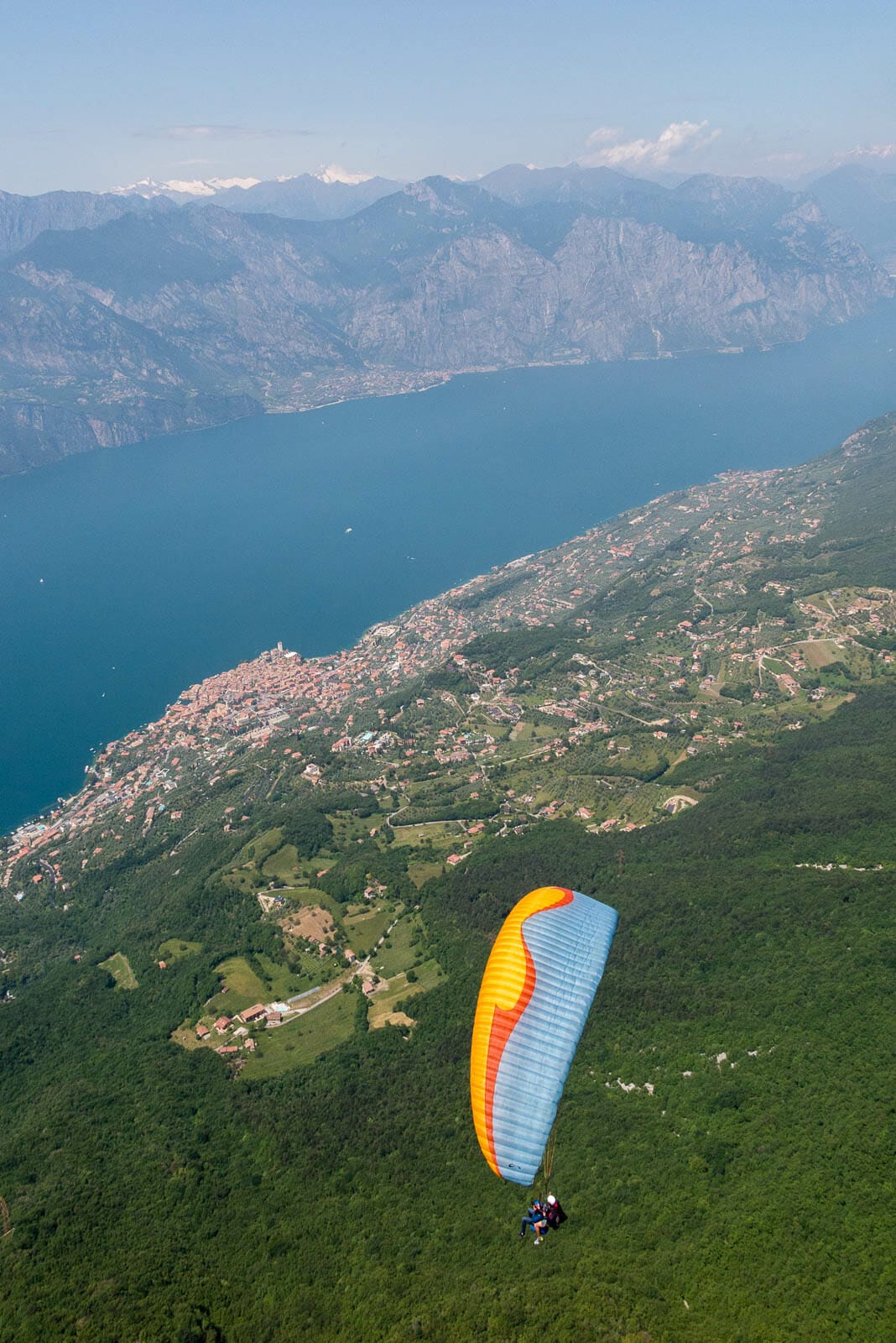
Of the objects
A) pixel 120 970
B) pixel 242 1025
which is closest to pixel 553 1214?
pixel 242 1025

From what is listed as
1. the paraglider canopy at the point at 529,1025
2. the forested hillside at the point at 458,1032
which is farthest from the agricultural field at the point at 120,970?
the paraglider canopy at the point at 529,1025

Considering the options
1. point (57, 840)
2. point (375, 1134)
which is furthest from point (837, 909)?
point (57, 840)

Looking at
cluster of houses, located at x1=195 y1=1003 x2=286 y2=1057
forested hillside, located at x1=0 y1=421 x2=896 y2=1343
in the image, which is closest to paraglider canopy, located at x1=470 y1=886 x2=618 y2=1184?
forested hillside, located at x1=0 y1=421 x2=896 y2=1343

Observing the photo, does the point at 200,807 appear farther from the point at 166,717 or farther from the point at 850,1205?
the point at 850,1205

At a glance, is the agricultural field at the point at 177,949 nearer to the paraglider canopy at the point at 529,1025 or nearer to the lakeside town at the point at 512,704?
the lakeside town at the point at 512,704

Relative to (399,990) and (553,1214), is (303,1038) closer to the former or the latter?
(399,990)

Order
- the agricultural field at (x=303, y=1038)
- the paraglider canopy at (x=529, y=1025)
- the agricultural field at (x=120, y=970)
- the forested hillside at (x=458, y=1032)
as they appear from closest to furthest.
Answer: the paraglider canopy at (x=529, y=1025)
the forested hillside at (x=458, y=1032)
the agricultural field at (x=303, y=1038)
the agricultural field at (x=120, y=970)
